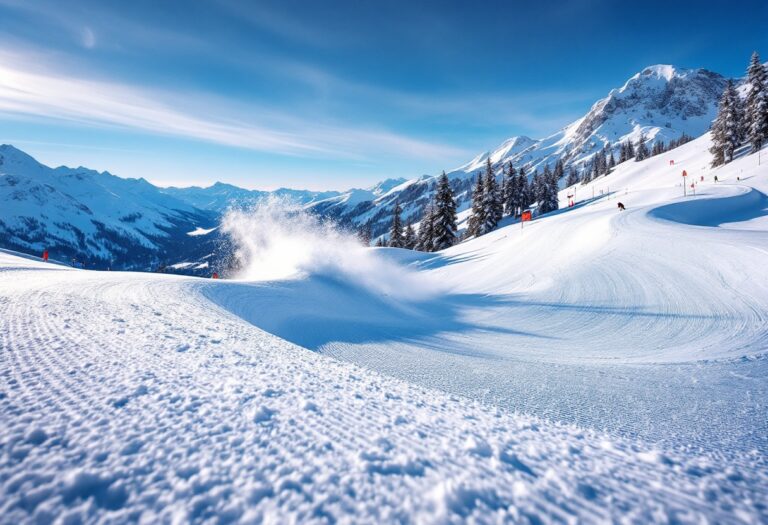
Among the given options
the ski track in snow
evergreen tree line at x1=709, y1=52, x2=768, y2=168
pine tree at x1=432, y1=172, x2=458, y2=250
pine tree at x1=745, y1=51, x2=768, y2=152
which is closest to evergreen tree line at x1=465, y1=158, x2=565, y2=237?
pine tree at x1=432, y1=172, x2=458, y2=250

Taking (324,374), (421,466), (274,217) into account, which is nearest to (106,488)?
(421,466)

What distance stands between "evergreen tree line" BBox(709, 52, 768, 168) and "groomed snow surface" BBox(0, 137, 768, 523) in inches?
1882

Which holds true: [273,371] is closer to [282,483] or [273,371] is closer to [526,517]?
[282,483]

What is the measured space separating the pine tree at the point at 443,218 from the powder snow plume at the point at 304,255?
15167mm

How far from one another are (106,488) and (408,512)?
1894 mm

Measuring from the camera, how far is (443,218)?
40.0 m

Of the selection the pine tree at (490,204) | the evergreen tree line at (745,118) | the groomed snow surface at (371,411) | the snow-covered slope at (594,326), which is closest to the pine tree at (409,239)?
the pine tree at (490,204)

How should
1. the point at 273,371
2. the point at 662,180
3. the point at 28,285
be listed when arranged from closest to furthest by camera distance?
the point at 273,371
the point at 28,285
the point at 662,180

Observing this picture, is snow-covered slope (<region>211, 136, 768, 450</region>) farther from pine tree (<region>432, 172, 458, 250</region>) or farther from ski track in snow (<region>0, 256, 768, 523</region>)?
pine tree (<region>432, 172, 458, 250</region>)

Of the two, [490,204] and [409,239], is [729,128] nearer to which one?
[490,204]

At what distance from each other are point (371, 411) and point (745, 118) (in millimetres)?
66903

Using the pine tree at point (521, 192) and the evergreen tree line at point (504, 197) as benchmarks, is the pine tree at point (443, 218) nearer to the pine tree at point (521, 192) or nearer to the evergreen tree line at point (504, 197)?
the evergreen tree line at point (504, 197)

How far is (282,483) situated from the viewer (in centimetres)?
214

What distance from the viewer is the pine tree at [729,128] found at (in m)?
41.6
